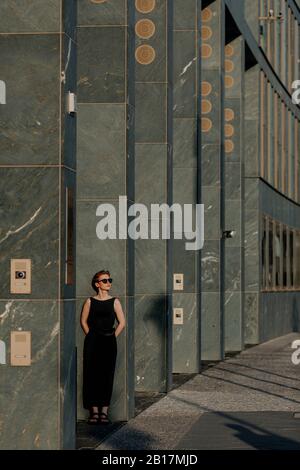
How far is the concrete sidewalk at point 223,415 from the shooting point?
47.5 feet

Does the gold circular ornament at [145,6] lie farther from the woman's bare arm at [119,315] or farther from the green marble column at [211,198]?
the green marble column at [211,198]

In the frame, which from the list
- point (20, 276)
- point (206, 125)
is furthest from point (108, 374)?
point (206, 125)

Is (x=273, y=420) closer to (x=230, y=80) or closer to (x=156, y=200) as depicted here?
(x=156, y=200)

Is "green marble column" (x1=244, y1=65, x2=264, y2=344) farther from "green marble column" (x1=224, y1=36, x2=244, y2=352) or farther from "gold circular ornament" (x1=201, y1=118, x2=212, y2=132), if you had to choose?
"gold circular ornament" (x1=201, y1=118, x2=212, y2=132)

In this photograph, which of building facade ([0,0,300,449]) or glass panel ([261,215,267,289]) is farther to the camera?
glass panel ([261,215,267,289])

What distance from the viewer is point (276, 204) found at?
43.2 metres

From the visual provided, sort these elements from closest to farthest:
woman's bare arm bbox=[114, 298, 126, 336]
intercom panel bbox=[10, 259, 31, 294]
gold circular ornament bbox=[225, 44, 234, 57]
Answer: intercom panel bbox=[10, 259, 31, 294]
woman's bare arm bbox=[114, 298, 126, 336]
gold circular ornament bbox=[225, 44, 234, 57]

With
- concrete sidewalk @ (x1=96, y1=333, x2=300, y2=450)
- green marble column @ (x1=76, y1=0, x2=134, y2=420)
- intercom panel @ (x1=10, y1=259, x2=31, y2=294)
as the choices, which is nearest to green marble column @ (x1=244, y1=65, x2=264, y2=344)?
concrete sidewalk @ (x1=96, y1=333, x2=300, y2=450)

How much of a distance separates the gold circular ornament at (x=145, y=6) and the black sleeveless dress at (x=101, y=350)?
6460mm

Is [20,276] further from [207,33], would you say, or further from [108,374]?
[207,33]

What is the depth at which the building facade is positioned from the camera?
13.0m

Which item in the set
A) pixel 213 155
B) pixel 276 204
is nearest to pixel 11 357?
pixel 213 155

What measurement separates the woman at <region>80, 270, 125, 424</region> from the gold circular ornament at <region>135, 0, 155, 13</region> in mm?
6294

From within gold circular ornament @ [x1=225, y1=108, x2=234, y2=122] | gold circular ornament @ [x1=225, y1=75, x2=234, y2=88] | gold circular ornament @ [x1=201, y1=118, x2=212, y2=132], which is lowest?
gold circular ornament @ [x1=201, y1=118, x2=212, y2=132]
